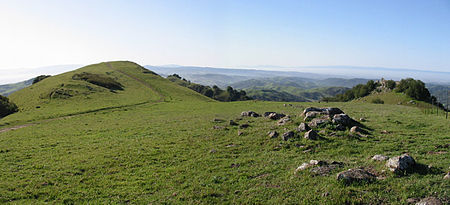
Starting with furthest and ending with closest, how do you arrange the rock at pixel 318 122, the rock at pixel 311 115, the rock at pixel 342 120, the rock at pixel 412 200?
the rock at pixel 311 115
the rock at pixel 318 122
the rock at pixel 342 120
the rock at pixel 412 200

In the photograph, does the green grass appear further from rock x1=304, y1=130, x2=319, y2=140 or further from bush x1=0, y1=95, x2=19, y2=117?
bush x1=0, y1=95, x2=19, y2=117

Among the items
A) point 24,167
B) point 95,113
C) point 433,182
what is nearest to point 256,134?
point 433,182

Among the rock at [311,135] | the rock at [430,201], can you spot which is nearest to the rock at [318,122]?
the rock at [311,135]

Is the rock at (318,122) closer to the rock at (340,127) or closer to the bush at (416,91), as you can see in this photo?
the rock at (340,127)

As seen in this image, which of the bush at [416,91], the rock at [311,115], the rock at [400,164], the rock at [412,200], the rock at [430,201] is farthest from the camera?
the bush at [416,91]

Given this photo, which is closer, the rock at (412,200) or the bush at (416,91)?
the rock at (412,200)

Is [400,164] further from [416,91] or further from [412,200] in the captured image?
[416,91]

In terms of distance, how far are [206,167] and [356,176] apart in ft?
28.8

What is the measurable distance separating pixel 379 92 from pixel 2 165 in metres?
116

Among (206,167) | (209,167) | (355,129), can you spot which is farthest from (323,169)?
(355,129)

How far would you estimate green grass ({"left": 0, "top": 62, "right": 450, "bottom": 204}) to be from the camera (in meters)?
10.7

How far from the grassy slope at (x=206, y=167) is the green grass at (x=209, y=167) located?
2.0 inches

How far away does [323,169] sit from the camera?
1274 cm

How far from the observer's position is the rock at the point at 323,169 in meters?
12.4
